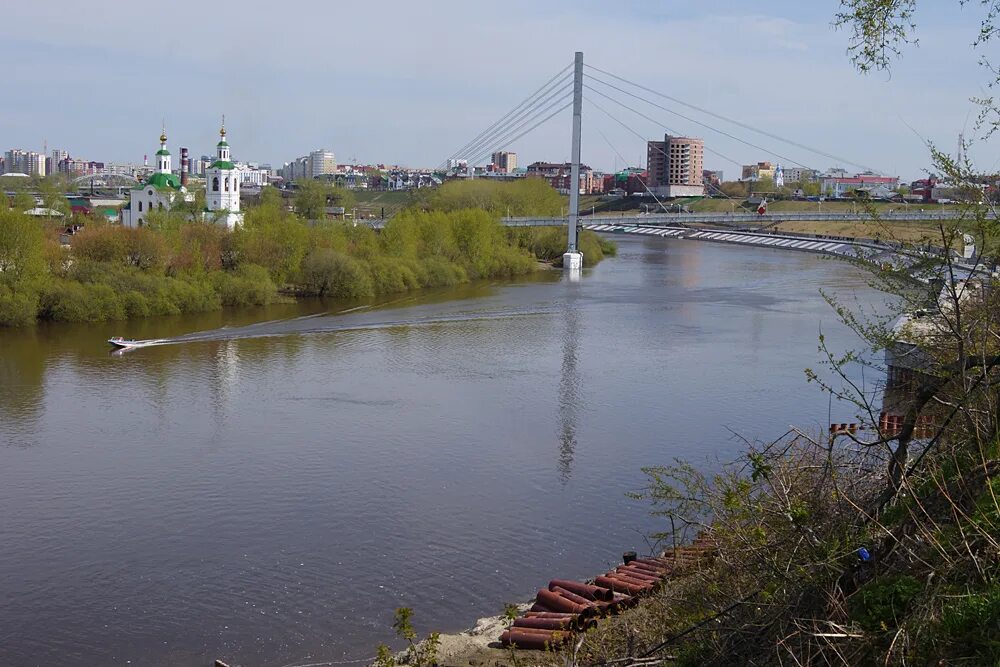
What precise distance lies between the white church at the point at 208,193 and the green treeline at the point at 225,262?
0.95 metres

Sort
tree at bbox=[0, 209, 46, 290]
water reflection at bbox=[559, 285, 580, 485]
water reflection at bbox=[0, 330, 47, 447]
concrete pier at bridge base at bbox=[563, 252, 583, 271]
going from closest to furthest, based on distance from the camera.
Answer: water reflection at bbox=[559, 285, 580, 485] < water reflection at bbox=[0, 330, 47, 447] < tree at bbox=[0, 209, 46, 290] < concrete pier at bridge base at bbox=[563, 252, 583, 271]

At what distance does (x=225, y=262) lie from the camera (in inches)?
536

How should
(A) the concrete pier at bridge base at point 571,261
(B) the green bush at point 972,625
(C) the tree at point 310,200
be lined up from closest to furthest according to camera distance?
1. (B) the green bush at point 972,625
2. (A) the concrete pier at bridge base at point 571,261
3. (C) the tree at point 310,200

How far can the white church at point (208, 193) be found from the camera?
19.2 meters

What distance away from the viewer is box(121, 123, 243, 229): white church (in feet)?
62.8

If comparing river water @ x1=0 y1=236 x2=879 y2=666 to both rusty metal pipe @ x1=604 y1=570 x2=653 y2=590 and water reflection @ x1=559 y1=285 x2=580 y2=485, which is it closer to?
water reflection @ x1=559 y1=285 x2=580 y2=485

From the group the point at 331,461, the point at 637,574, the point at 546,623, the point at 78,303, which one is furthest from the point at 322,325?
the point at 546,623

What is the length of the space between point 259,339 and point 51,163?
65391 millimetres

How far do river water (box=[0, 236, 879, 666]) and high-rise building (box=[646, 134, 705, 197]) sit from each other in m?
35.2

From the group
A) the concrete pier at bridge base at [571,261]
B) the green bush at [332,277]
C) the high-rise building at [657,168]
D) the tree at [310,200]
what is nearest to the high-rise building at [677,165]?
the high-rise building at [657,168]

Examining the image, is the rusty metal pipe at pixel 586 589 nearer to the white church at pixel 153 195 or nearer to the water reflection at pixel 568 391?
the water reflection at pixel 568 391

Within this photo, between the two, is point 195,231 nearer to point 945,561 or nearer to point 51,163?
point 945,561

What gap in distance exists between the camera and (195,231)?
1380 centimetres

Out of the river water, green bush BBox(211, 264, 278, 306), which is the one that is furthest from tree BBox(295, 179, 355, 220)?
the river water
